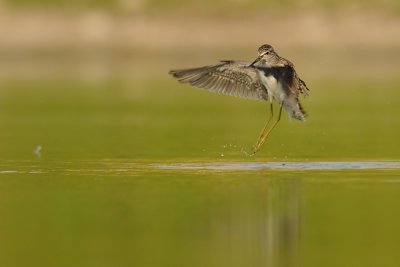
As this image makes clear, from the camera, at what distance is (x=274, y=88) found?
21.0m

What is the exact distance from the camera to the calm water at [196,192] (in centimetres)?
1390

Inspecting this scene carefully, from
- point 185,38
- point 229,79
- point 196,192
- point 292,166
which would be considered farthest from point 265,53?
point 185,38

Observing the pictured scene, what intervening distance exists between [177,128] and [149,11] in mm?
46863

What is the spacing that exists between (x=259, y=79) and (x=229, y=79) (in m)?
0.53

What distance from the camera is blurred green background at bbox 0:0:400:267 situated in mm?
14125

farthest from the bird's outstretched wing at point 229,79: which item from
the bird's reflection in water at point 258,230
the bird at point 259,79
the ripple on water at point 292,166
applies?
the bird's reflection in water at point 258,230

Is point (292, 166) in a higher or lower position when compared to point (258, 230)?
higher

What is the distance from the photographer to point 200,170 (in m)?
20.9

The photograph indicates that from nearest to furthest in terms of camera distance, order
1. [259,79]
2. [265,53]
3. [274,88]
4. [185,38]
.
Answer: [265,53]
[274,88]
[259,79]
[185,38]

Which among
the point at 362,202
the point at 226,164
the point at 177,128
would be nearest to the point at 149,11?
the point at 177,128

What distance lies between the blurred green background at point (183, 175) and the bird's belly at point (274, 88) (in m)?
1.14

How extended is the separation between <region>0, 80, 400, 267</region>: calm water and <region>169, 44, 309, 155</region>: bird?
3.51ft

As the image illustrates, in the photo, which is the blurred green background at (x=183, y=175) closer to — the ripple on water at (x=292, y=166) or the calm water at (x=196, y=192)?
the calm water at (x=196, y=192)

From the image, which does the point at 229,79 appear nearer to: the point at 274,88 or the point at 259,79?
the point at 259,79
